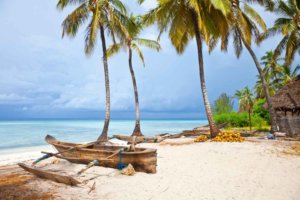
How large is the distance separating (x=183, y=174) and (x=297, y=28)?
15.7m

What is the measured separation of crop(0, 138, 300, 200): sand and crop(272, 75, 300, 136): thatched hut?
769 centimetres

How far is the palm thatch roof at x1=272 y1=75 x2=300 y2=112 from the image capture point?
50.2 feet

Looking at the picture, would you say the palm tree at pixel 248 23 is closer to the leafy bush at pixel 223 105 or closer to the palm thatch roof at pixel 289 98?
the palm thatch roof at pixel 289 98

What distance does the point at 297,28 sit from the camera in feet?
56.9

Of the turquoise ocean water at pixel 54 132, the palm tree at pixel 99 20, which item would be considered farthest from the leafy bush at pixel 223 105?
the palm tree at pixel 99 20

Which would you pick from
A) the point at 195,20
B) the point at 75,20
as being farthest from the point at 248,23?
the point at 75,20

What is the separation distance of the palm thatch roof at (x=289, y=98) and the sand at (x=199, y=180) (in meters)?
7.49

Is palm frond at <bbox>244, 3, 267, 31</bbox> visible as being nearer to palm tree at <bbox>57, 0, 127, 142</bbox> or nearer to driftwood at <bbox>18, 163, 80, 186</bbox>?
palm tree at <bbox>57, 0, 127, 142</bbox>

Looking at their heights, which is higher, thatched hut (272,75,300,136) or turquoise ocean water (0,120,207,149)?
thatched hut (272,75,300,136)

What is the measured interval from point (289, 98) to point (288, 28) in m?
4.70

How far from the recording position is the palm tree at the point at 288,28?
17031 millimetres

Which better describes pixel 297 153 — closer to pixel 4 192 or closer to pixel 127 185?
pixel 127 185

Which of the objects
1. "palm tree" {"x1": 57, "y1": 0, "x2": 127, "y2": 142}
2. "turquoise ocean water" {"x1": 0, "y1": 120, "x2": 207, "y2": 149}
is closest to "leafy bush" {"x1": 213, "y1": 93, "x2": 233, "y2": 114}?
"turquoise ocean water" {"x1": 0, "y1": 120, "x2": 207, "y2": 149}

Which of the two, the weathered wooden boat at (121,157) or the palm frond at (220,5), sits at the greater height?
the palm frond at (220,5)
